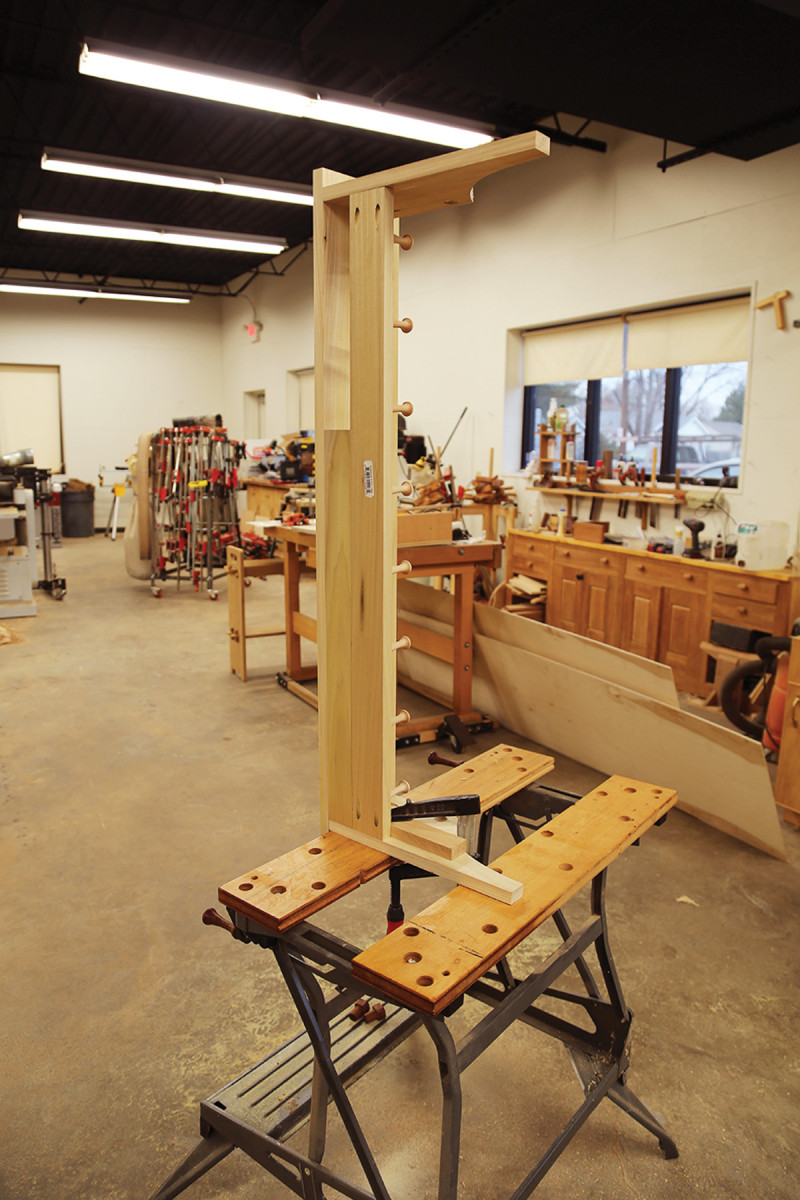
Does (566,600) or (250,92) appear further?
(566,600)

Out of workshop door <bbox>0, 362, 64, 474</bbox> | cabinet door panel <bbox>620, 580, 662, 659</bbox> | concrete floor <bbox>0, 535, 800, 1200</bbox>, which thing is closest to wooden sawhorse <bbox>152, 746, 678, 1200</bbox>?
concrete floor <bbox>0, 535, 800, 1200</bbox>

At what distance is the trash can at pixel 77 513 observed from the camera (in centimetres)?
1190

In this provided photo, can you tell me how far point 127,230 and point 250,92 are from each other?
154 inches

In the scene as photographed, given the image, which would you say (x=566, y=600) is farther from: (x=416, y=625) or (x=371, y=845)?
(x=371, y=845)

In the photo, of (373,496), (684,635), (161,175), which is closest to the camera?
(373,496)

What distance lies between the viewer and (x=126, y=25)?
17.1 feet

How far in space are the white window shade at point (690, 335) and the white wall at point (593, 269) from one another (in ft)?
0.55

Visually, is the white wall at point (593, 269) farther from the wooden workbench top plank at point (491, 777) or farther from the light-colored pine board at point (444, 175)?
the light-colored pine board at point (444, 175)

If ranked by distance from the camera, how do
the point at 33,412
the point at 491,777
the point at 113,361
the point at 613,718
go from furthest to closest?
the point at 113,361, the point at 33,412, the point at 613,718, the point at 491,777


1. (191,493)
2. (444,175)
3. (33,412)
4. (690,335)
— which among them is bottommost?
(191,493)

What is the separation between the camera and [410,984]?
3.86ft

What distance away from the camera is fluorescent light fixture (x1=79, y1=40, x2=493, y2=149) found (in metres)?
4.29

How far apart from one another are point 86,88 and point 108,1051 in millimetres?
6200

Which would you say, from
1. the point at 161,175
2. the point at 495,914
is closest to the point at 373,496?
the point at 495,914
